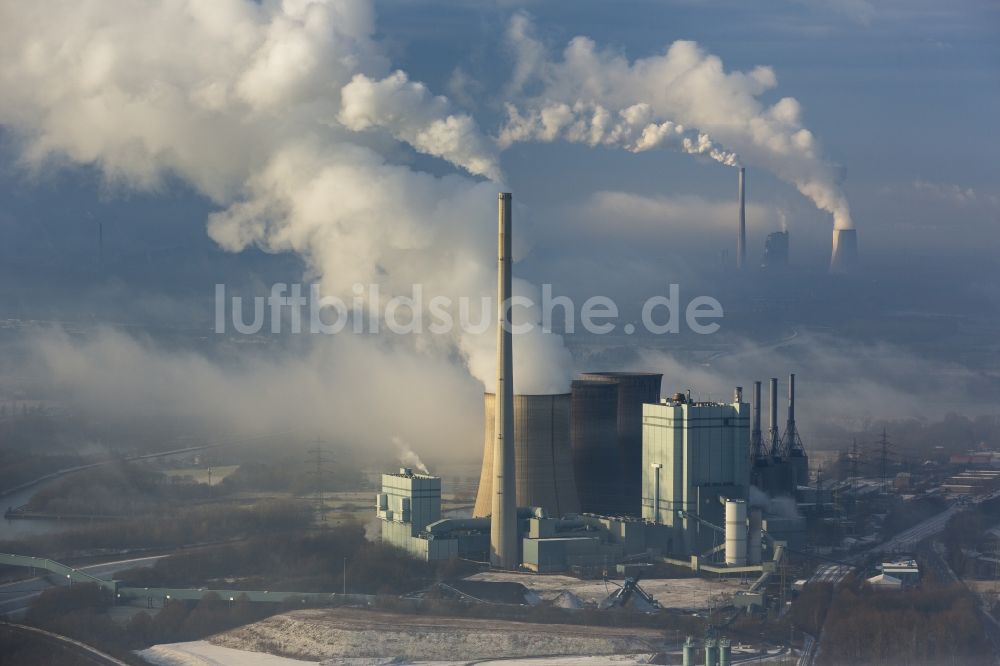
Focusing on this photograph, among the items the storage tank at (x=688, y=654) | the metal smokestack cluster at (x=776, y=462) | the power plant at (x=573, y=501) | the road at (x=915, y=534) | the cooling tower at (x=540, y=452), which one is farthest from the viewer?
the metal smokestack cluster at (x=776, y=462)

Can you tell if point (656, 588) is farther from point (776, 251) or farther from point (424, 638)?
point (776, 251)

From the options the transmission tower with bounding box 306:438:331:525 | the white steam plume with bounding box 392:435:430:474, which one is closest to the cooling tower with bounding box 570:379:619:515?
the white steam plume with bounding box 392:435:430:474

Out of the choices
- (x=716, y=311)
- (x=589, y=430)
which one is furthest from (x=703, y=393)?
(x=589, y=430)

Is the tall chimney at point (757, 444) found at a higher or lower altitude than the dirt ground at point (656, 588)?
higher

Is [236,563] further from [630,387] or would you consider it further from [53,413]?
[53,413]

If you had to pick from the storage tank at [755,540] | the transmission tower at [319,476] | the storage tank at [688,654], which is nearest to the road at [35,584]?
the transmission tower at [319,476]

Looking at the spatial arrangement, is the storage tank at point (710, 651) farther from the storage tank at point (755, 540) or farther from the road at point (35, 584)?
the road at point (35, 584)
